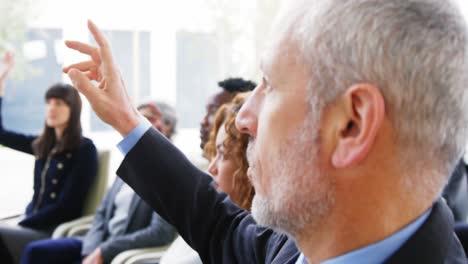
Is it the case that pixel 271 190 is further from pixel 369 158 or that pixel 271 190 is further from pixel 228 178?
pixel 228 178

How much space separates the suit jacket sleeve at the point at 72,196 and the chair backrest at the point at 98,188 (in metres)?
0.04

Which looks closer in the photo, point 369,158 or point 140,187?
point 369,158

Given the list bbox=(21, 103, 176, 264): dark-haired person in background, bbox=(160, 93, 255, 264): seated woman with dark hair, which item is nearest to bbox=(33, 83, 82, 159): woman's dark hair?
bbox=(21, 103, 176, 264): dark-haired person in background

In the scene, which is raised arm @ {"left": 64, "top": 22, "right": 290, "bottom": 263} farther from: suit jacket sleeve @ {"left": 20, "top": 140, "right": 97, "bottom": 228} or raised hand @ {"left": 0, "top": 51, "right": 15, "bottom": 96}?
suit jacket sleeve @ {"left": 20, "top": 140, "right": 97, "bottom": 228}

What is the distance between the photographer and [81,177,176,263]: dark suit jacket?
106 inches

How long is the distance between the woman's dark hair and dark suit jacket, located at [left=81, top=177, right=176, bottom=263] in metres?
0.55

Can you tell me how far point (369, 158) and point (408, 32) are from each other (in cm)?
16

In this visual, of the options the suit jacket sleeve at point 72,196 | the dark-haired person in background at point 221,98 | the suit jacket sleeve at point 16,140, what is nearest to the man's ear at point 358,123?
the dark-haired person in background at point 221,98

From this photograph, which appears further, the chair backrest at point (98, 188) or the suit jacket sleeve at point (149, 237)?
the chair backrest at point (98, 188)

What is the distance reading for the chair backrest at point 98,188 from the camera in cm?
356

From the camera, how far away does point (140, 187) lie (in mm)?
1054

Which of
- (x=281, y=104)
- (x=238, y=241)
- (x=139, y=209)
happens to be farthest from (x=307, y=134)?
(x=139, y=209)

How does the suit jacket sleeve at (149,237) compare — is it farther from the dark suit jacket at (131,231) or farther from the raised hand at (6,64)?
the raised hand at (6,64)

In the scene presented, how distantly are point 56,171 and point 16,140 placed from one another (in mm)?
410
